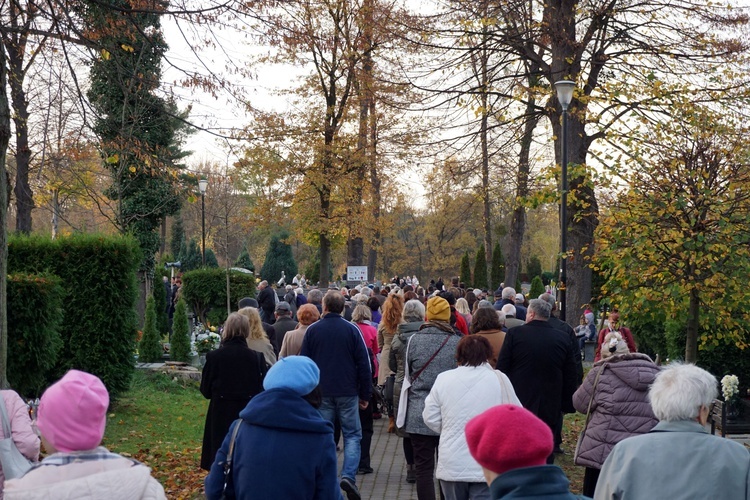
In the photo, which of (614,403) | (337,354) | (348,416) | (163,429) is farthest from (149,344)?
(614,403)

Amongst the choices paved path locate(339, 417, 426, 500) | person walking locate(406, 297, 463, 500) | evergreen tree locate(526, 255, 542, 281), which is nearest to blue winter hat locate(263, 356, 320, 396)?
person walking locate(406, 297, 463, 500)

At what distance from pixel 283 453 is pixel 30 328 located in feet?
25.2

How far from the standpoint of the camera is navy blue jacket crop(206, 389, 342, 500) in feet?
15.1

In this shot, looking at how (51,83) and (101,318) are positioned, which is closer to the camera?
(51,83)

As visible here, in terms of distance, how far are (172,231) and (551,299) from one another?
60648mm

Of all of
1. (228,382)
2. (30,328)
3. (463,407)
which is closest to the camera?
(463,407)

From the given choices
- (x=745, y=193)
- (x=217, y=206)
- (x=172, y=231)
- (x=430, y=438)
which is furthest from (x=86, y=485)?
(x=172, y=231)

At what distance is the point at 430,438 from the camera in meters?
7.58

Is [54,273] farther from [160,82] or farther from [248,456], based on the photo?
[248,456]

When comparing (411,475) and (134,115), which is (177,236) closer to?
(134,115)

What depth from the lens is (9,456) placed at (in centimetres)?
507

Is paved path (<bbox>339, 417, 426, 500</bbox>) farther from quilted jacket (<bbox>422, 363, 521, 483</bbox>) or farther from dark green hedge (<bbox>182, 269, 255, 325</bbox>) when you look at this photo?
dark green hedge (<bbox>182, 269, 255, 325</bbox>)

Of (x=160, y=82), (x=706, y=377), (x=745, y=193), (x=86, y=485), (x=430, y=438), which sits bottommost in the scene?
(x=430, y=438)

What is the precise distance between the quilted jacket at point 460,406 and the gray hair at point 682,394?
76.9 inches
